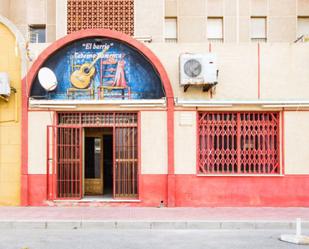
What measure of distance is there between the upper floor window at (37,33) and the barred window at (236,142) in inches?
499

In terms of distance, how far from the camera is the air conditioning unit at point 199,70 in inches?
508

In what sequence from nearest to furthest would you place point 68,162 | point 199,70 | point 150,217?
point 150,217 < point 199,70 < point 68,162

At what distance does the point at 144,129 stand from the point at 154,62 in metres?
1.87

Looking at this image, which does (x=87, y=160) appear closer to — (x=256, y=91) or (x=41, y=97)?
(x=41, y=97)

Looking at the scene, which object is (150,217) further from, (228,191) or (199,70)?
(199,70)

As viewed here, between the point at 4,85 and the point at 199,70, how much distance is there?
5244 mm

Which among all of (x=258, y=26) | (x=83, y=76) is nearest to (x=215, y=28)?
(x=258, y=26)

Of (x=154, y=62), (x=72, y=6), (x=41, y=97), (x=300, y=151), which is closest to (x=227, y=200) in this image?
(x=300, y=151)

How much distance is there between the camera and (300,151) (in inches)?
529

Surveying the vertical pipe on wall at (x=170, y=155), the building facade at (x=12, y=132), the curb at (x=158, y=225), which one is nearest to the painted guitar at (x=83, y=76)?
the building facade at (x=12, y=132)

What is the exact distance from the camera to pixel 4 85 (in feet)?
42.4

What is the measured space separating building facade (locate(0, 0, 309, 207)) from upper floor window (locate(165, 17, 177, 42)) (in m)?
9.73

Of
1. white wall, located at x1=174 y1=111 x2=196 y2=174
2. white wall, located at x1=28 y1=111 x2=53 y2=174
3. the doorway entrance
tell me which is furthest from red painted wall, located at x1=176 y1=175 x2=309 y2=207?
white wall, located at x1=28 y1=111 x2=53 y2=174

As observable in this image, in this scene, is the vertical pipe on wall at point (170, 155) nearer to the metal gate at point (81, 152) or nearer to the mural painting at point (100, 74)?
the mural painting at point (100, 74)
